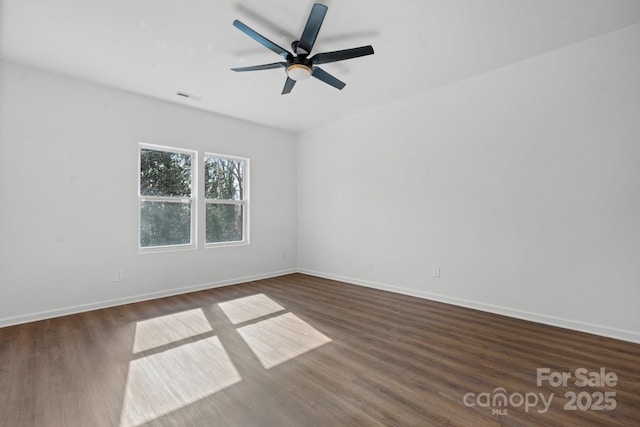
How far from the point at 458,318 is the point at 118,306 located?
4177mm

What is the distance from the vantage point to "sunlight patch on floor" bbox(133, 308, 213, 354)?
2715 mm

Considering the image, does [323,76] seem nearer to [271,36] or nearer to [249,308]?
[271,36]

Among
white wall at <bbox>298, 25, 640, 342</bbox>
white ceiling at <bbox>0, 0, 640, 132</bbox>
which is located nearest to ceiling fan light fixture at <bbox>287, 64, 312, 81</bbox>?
white ceiling at <bbox>0, 0, 640, 132</bbox>

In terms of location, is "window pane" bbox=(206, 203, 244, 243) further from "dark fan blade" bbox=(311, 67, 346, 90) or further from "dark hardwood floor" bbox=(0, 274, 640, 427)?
"dark fan blade" bbox=(311, 67, 346, 90)

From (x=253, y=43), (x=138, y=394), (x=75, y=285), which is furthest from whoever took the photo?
(x=75, y=285)

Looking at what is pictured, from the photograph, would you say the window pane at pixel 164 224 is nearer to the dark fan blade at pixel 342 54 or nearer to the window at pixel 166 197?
the window at pixel 166 197

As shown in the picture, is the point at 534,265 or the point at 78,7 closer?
the point at 78,7

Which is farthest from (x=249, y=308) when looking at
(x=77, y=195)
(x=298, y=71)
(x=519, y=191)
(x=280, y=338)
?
(x=519, y=191)

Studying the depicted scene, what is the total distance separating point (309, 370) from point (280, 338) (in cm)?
64

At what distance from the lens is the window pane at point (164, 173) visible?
4191 mm

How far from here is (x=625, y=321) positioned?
8.87 ft

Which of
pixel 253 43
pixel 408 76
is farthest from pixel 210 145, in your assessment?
pixel 408 76

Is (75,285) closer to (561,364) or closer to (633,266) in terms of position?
(561,364)

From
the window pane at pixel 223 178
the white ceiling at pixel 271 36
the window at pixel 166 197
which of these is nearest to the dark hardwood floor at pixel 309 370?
the window at pixel 166 197
